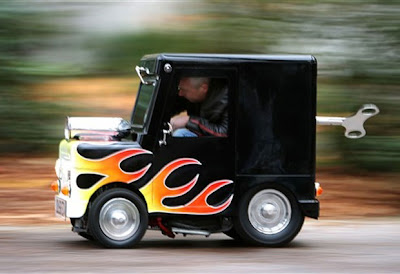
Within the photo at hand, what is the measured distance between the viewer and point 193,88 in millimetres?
9664

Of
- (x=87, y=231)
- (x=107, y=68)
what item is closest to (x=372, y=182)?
(x=107, y=68)

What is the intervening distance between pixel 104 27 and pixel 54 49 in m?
1.09

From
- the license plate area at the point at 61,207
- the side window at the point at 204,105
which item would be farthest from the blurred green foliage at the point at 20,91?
the side window at the point at 204,105

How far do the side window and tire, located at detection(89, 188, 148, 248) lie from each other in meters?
0.76

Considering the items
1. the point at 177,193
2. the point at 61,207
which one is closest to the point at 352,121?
the point at 177,193

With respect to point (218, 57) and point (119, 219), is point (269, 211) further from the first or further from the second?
point (218, 57)

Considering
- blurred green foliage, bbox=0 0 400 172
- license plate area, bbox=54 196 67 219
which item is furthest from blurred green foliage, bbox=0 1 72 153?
license plate area, bbox=54 196 67 219

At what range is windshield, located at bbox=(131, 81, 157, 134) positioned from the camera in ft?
31.4

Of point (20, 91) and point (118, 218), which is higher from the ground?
point (20, 91)

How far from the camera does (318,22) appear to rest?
591 inches

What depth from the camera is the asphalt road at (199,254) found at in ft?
28.3

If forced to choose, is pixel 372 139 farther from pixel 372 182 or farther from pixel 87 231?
pixel 87 231

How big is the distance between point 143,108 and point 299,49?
18.9ft

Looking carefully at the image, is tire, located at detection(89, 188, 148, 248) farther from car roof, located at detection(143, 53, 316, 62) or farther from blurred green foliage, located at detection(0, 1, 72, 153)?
blurred green foliage, located at detection(0, 1, 72, 153)
